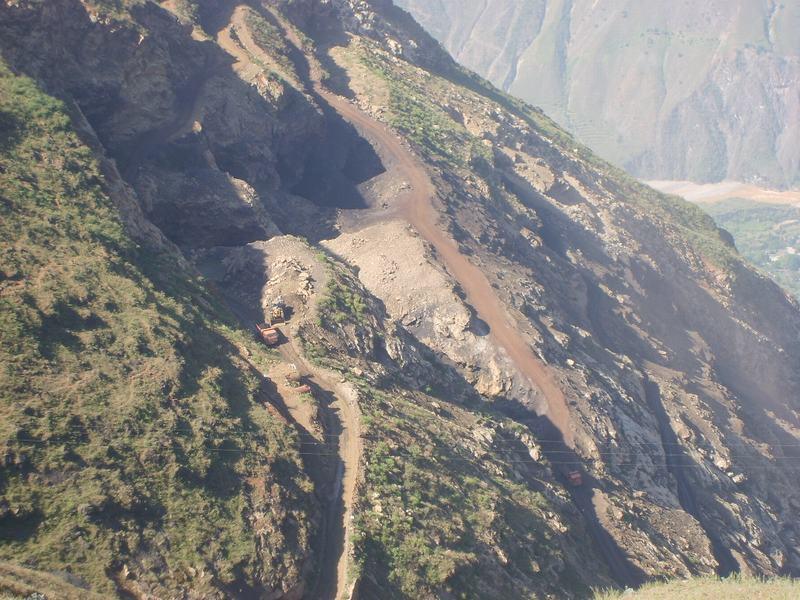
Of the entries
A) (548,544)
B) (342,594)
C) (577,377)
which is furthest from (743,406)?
(342,594)

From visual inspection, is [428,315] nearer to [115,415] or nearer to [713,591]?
[713,591]

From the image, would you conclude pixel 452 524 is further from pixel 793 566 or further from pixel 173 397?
pixel 793 566

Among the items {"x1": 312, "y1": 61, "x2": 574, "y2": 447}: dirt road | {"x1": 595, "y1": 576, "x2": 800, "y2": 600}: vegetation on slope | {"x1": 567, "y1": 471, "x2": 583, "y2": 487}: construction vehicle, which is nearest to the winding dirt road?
{"x1": 312, "y1": 61, "x2": 574, "y2": 447}: dirt road

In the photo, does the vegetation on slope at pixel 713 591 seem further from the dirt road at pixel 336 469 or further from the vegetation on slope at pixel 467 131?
the vegetation on slope at pixel 467 131

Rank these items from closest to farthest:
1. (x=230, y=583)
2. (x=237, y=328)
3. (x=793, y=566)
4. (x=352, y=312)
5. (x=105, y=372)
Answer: (x=230, y=583), (x=105, y=372), (x=237, y=328), (x=352, y=312), (x=793, y=566)

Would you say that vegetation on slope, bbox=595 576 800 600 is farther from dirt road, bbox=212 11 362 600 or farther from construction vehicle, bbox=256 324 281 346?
construction vehicle, bbox=256 324 281 346

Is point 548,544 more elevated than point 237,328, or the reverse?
point 548,544
